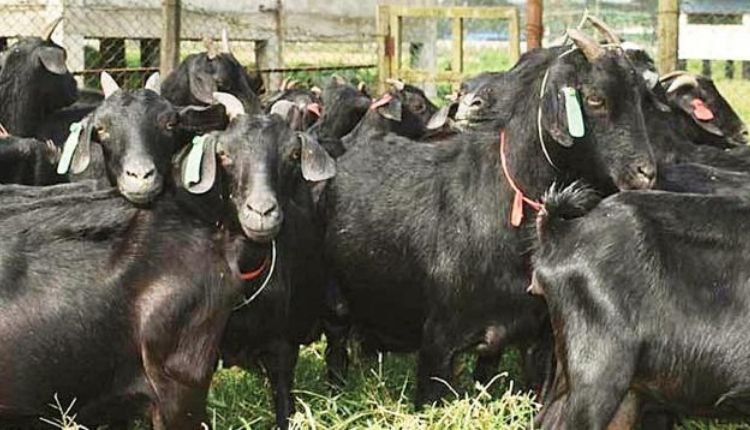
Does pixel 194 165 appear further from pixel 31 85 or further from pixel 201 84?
pixel 31 85

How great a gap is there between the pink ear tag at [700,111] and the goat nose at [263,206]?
3.59 meters

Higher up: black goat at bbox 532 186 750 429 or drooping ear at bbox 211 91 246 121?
drooping ear at bbox 211 91 246 121

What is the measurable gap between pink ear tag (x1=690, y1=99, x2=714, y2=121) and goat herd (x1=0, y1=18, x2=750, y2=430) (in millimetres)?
28

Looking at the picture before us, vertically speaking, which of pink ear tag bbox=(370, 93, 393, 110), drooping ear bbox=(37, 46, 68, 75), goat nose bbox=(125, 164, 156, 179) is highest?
drooping ear bbox=(37, 46, 68, 75)

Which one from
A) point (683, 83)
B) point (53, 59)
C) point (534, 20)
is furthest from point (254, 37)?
point (683, 83)

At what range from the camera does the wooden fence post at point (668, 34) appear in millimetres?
10008

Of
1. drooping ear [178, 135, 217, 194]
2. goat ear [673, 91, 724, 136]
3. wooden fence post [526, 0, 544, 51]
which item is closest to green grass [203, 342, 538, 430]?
drooping ear [178, 135, 217, 194]

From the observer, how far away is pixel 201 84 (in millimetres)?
8703

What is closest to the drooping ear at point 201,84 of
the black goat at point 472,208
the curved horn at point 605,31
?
the black goat at point 472,208

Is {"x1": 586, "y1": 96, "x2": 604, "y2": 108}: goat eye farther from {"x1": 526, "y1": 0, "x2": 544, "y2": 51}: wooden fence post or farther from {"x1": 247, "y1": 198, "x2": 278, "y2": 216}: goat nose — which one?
{"x1": 526, "y1": 0, "x2": 544, "y2": 51}: wooden fence post

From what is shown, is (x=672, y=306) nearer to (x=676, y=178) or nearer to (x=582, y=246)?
(x=582, y=246)

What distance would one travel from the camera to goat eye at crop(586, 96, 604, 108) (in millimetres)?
6199

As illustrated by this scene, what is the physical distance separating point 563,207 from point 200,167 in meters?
1.55

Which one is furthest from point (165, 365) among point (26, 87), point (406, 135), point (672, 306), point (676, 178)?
point (26, 87)
